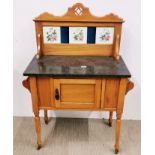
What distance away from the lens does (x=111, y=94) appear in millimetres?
1394

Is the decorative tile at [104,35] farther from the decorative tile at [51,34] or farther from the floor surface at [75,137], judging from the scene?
the floor surface at [75,137]

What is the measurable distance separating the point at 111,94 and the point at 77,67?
289 mm

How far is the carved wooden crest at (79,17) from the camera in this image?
1.52 m

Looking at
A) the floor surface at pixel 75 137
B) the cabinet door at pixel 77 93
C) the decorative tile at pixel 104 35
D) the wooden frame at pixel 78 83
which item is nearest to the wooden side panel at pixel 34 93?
the wooden frame at pixel 78 83

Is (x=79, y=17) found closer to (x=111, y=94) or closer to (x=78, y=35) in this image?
(x=78, y=35)

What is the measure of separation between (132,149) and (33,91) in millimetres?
908

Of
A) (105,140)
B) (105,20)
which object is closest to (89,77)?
(105,20)

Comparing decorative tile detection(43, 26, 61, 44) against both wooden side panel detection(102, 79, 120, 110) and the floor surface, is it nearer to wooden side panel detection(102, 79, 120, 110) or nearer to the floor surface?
wooden side panel detection(102, 79, 120, 110)

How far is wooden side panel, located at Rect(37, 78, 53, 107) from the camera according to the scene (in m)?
1.36

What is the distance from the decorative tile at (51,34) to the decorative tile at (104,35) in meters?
0.30

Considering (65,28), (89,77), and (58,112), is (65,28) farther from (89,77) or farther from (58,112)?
(58,112)

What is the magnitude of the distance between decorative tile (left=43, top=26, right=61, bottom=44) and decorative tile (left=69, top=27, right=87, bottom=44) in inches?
3.9

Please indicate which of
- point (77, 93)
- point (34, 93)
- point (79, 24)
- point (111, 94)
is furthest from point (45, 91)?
point (79, 24)

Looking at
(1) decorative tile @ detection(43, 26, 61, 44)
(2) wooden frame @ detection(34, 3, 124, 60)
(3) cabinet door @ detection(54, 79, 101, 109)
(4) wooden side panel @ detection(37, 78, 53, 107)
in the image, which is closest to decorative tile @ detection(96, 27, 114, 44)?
(2) wooden frame @ detection(34, 3, 124, 60)
